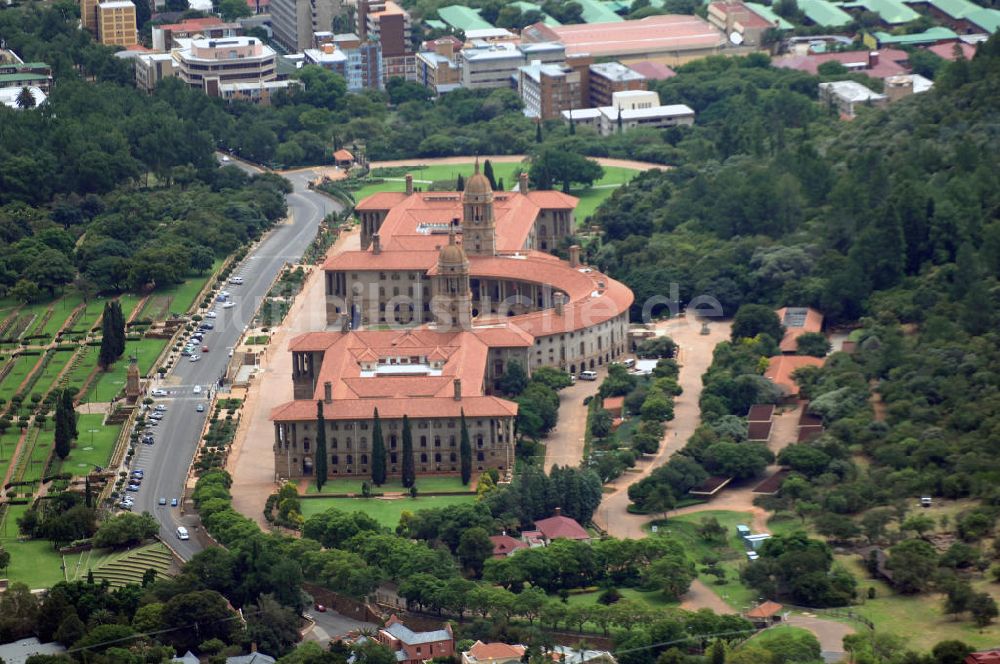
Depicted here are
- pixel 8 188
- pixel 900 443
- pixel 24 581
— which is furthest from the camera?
pixel 8 188

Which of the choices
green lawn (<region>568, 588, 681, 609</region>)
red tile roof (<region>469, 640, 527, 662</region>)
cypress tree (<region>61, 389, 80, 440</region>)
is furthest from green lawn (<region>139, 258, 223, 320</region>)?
red tile roof (<region>469, 640, 527, 662</region>)

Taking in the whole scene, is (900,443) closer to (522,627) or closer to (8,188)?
(522,627)

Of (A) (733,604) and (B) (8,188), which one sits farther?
(B) (8,188)

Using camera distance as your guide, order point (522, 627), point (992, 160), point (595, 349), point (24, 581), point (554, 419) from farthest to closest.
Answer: point (992, 160) → point (595, 349) → point (554, 419) → point (24, 581) → point (522, 627)

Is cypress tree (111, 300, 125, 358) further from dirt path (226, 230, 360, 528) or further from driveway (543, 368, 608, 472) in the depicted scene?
driveway (543, 368, 608, 472)

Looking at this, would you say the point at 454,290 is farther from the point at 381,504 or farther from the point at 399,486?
the point at 381,504

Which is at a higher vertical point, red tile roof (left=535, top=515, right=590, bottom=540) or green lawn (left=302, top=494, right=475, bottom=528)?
red tile roof (left=535, top=515, right=590, bottom=540)

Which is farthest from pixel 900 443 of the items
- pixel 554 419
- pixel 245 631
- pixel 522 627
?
pixel 245 631
